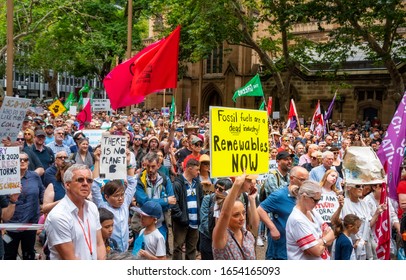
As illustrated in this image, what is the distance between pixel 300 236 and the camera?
445 centimetres

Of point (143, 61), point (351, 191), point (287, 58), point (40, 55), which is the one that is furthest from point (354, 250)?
point (40, 55)

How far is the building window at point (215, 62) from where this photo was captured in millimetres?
42969

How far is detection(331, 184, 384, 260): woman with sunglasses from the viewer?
5617 millimetres

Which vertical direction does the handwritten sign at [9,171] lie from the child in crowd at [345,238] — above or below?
above

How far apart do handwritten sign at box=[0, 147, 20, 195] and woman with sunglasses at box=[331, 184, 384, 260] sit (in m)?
3.40

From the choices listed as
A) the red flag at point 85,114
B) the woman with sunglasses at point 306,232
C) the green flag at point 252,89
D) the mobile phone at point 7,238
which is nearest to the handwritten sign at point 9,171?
the mobile phone at point 7,238

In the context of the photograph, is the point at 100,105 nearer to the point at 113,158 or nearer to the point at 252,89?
the point at 252,89

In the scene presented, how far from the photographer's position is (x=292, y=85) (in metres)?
36.9

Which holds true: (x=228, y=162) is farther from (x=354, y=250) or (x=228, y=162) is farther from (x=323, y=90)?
(x=323, y=90)

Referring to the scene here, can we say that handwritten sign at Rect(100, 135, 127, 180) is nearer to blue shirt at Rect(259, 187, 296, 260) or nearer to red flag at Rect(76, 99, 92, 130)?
blue shirt at Rect(259, 187, 296, 260)

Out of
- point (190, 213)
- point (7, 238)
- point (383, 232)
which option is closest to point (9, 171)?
point (7, 238)

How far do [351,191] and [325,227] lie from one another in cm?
137

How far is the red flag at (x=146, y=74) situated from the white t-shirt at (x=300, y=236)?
4435 mm

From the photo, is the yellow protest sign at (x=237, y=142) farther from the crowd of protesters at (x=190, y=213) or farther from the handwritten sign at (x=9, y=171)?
the handwritten sign at (x=9, y=171)
